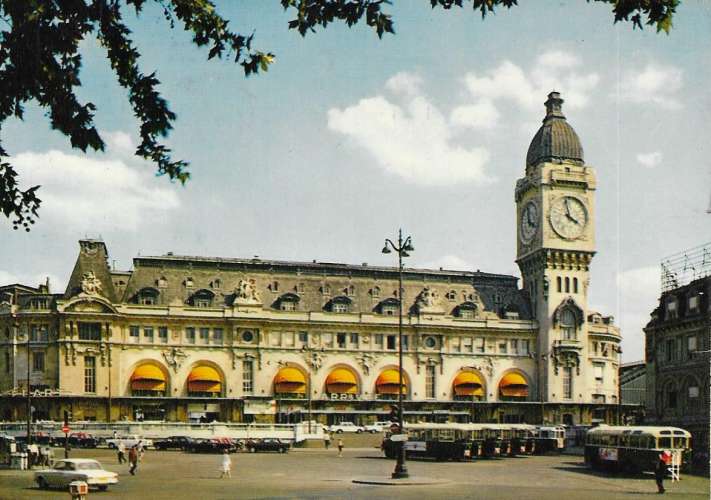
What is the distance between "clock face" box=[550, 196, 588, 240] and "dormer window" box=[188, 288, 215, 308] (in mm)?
38523

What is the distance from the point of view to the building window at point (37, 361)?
306ft

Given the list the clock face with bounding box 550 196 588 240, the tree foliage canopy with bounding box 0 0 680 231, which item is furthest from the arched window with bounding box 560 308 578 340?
the tree foliage canopy with bounding box 0 0 680 231

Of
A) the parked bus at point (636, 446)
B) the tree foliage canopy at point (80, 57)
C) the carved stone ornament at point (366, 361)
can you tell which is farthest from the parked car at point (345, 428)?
the tree foliage canopy at point (80, 57)

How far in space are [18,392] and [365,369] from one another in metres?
35.1

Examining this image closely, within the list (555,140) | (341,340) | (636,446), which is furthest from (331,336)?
(636,446)

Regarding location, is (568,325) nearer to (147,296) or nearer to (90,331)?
(147,296)

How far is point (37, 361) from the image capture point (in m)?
93.4

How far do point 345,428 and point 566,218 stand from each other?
3470 cm

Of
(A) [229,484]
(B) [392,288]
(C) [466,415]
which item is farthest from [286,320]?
(A) [229,484]

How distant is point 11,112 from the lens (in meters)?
17.2

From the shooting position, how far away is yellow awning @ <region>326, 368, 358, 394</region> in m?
99.6

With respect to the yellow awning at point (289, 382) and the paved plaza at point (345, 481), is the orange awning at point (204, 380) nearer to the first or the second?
the yellow awning at point (289, 382)

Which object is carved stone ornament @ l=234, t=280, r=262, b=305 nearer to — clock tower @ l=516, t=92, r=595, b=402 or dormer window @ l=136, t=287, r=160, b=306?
dormer window @ l=136, t=287, r=160, b=306

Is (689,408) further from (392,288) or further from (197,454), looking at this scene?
(392,288)
